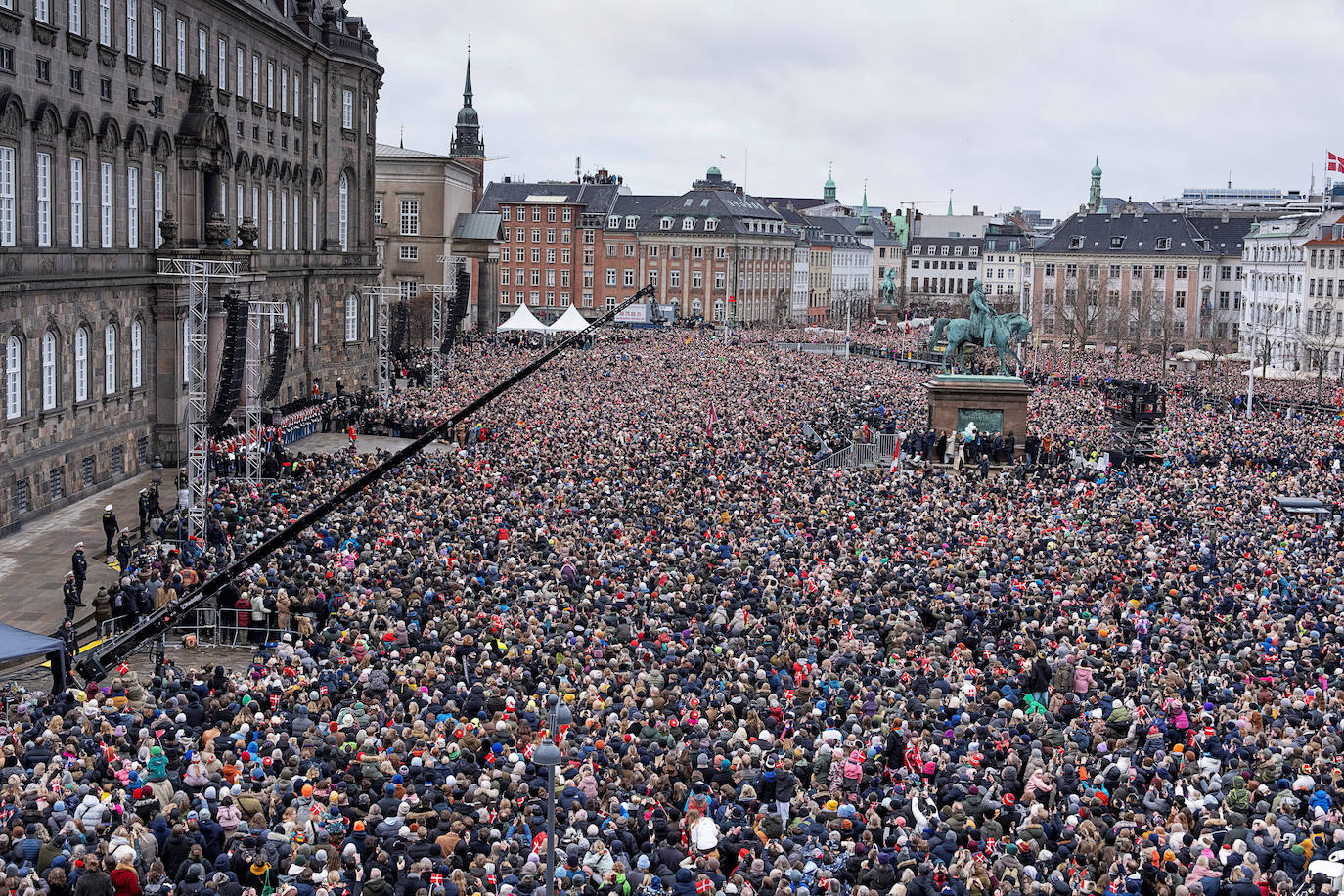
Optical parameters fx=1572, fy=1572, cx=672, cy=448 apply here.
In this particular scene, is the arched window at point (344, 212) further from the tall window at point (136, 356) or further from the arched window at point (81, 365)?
the arched window at point (81, 365)

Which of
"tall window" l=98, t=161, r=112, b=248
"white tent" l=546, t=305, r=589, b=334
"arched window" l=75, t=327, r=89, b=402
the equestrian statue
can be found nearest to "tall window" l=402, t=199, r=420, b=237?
"white tent" l=546, t=305, r=589, b=334

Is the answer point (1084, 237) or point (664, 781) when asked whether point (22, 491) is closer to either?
point (664, 781)

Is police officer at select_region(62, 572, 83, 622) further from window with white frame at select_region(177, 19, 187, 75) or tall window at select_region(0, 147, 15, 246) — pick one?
window with white frame at select_region(177, 19, 187, 75)

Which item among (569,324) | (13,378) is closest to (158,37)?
(13,378)

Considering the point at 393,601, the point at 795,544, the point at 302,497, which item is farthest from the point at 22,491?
the point at 795,544

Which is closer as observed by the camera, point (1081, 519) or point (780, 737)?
point (780, 737)

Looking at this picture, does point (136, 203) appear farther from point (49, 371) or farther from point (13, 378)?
point (13, 378)
